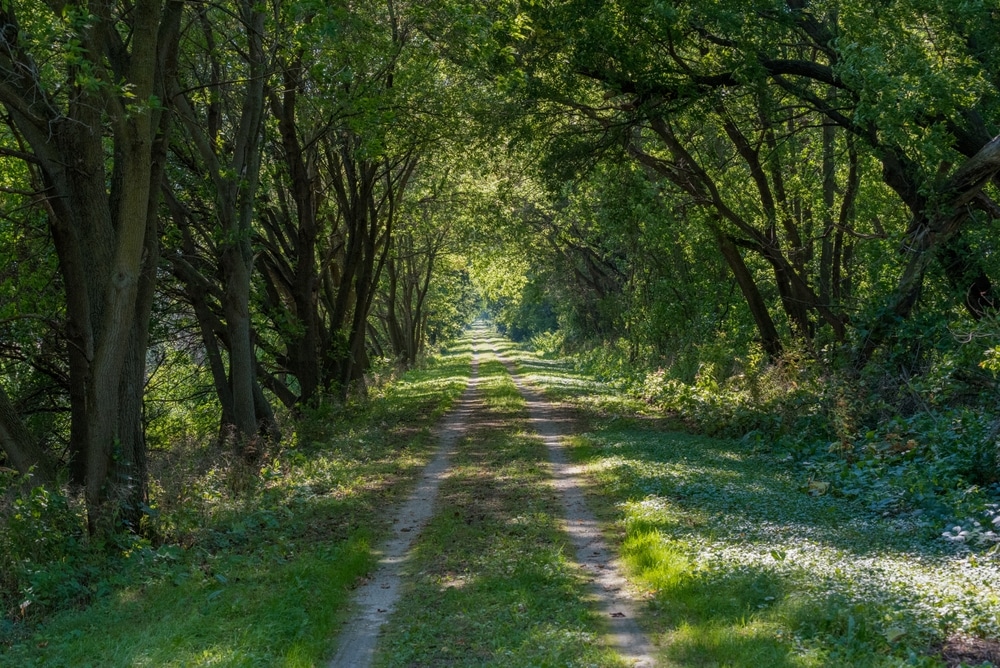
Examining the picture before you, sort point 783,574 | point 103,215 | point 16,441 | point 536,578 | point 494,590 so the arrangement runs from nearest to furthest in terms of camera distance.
→ point 783,574
point 494,590
point 536,578
point 103,215
point 16,441

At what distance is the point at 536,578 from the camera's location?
8.37 meters

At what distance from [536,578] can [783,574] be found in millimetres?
2267

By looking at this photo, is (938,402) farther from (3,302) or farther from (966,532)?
(3,302)

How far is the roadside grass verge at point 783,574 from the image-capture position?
235 inches

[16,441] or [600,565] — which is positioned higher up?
[16,441]

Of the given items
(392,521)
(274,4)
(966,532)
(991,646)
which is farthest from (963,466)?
(274,4)

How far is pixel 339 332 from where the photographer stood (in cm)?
2488

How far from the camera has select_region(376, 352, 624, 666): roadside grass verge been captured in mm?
6586

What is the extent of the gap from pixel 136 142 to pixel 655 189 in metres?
13.9

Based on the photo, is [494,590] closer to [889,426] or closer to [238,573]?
[238,573]

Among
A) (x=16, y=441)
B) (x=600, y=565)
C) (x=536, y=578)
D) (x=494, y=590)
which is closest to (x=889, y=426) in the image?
(x=600, y=565)

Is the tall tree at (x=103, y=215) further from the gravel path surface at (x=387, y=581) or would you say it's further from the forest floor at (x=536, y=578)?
the gravel path surface at (x=387, y=581)

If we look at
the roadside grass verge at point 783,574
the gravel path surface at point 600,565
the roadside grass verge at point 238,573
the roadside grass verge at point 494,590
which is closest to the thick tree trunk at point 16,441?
the roadside grass verge at point 238,573

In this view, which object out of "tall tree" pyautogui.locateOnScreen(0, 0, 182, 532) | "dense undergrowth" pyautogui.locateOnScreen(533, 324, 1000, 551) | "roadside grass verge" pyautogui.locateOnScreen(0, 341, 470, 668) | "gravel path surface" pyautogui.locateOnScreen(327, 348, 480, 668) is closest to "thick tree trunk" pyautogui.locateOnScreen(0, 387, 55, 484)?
"tall tree" pyautogui.locateOnScreen(0, 0, 182, 532)
